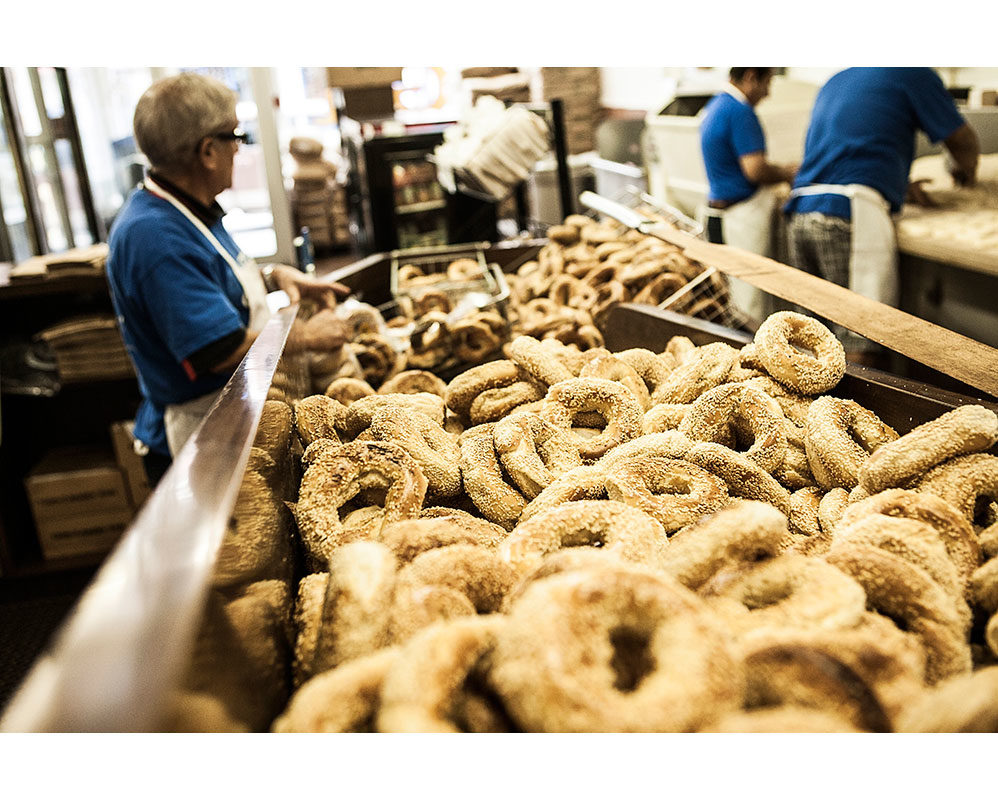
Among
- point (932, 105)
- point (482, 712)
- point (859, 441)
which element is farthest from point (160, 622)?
point (932, 105)

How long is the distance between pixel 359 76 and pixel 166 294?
17.5 ft

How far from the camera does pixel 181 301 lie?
249 centimetres

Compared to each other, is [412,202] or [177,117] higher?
[177,117]

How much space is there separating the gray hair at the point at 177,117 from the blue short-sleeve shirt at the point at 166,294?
0.16 meters

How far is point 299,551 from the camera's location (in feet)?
5.05

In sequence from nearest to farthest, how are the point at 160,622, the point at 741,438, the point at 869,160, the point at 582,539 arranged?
the point at 160,622, the point at 582,539, the point at 741,438, the point at 869,160

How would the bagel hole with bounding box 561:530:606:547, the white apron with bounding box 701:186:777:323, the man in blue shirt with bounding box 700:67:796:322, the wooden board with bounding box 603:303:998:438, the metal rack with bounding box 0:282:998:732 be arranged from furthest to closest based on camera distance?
the white apron with bounding box 701:186:777:323
the man in blue shirt with bounding box 700:67:796:322
the wooden board with bounding box 603:303:998:438
the bagel hole with bounding box 561:530:606:547
the metal rack with bounding box 0:282:998:732

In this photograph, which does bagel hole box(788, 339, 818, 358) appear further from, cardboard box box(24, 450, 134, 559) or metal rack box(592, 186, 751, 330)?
cardboard box box(24, 450, 134, 559)

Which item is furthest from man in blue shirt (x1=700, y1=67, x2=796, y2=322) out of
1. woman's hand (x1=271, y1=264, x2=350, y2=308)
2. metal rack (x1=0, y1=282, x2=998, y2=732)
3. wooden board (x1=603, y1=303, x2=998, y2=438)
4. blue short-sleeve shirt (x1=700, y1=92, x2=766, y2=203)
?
metal rack (x1=0, y1=282, x2=998, y2=732)

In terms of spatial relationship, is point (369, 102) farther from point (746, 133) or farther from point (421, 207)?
point (746, 133)

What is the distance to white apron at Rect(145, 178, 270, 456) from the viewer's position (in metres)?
2.66

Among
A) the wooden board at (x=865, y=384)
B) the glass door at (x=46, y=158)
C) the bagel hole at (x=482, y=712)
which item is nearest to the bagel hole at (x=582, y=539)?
the bagel hole at (x=482, y=712)

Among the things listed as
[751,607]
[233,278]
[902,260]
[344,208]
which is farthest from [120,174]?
[751,607]
